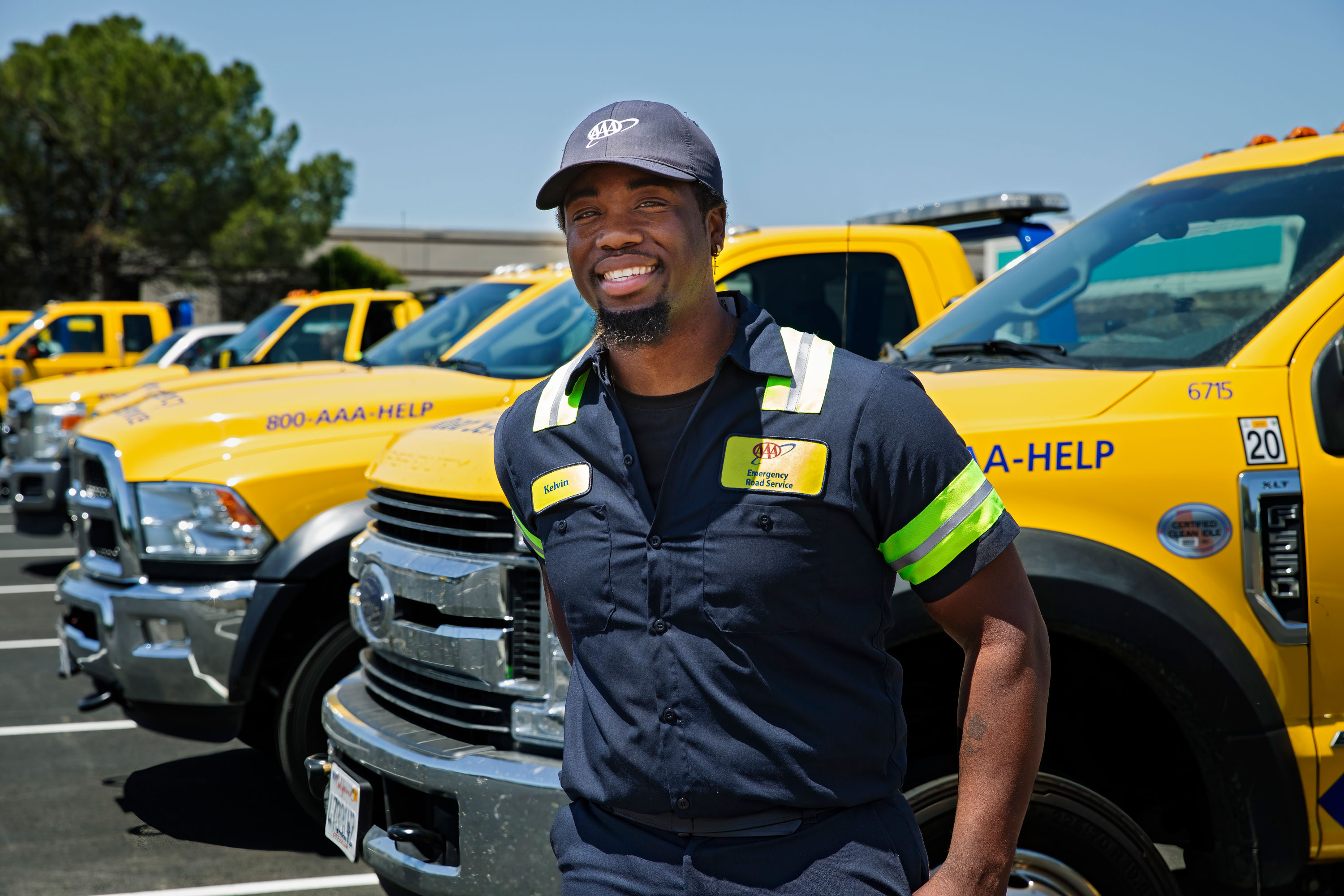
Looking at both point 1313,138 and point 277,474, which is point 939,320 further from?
point 277,474

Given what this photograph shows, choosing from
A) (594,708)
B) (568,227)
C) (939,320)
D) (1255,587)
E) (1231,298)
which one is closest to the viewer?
(594,708)

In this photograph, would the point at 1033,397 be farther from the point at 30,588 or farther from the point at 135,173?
the point at 135,173

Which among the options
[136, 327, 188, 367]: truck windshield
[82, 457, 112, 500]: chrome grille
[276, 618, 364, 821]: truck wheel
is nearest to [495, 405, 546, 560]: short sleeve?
[276, 618, 364, 821]: truck wheel

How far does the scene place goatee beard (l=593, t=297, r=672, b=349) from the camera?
195cm

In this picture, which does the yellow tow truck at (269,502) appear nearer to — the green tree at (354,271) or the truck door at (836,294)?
the truck door at (836,294)

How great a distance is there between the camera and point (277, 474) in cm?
464

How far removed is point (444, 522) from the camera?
11.1 feet

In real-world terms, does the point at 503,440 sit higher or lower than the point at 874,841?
higher

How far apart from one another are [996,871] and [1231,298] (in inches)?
74.5

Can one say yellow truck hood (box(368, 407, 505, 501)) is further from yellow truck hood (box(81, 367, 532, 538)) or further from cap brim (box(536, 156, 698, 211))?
cap brim (box(536, 156, 698, 211))

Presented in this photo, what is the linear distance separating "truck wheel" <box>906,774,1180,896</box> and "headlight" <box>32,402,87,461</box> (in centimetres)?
950

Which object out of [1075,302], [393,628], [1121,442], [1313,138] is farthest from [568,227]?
[1313,138]

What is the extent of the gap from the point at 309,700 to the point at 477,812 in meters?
1.72

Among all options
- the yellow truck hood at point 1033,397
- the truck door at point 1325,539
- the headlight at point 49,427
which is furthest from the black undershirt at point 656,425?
the headlight at point 49,427
